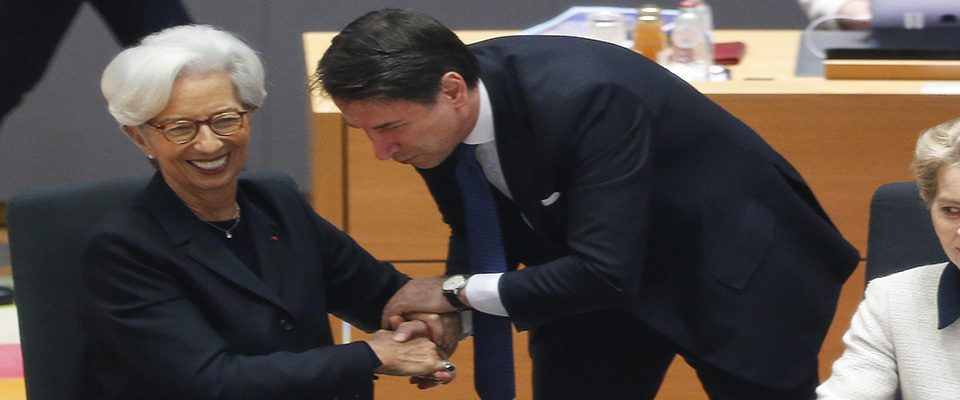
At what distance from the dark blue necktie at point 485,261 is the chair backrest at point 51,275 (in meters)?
0.55

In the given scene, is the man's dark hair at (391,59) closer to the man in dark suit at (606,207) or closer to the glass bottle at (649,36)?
the man in dark suit at (606,207)

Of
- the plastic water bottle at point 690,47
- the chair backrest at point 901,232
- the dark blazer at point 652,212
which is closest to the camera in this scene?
the dark blazer at point 652,212

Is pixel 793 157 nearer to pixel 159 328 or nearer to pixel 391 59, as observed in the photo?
pixel 391 59

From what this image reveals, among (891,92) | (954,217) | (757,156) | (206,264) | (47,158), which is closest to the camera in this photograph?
(954,217)

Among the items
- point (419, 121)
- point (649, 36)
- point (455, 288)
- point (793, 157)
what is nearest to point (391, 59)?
point (419, 121)

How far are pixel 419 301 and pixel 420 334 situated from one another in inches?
2.1

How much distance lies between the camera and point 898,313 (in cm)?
165

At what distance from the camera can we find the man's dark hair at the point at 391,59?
1613 millimetres

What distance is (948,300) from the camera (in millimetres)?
1615

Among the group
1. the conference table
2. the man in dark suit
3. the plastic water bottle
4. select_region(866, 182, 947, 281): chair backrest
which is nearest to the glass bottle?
the plastic water bottle

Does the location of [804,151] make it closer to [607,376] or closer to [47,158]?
[607,376]

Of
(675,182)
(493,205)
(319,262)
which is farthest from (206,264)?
(675,182)

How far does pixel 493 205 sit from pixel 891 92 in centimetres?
114

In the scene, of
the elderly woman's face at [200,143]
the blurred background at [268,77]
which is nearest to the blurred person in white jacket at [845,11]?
the blurred background at [268,77]
